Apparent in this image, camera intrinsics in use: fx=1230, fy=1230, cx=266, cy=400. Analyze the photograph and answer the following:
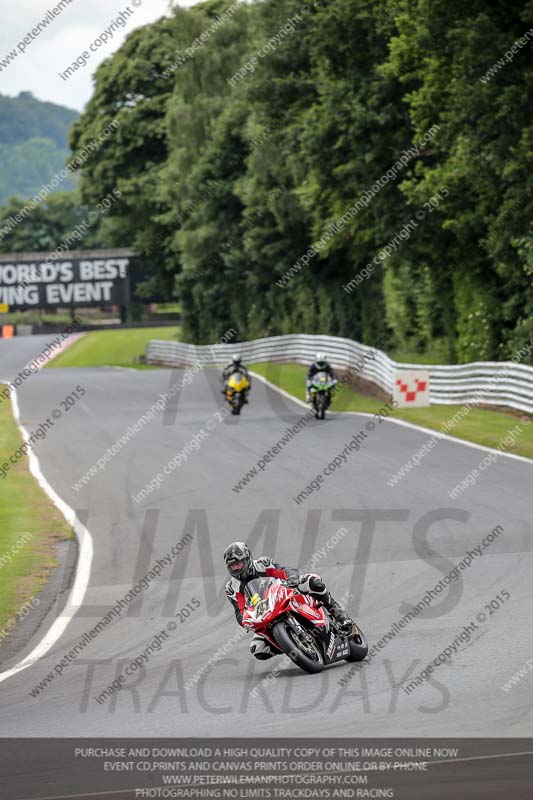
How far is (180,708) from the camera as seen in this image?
8.31m

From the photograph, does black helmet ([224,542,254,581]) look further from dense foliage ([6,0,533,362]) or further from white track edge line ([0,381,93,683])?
dense foliage ([6,0,533,362])

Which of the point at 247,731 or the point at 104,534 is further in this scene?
the point at 104,534

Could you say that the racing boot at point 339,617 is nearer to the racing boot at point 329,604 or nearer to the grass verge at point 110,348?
the racing boot at point 329,604

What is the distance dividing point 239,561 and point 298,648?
0.79 m

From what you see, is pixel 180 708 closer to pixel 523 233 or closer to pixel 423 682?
pixel 423 682

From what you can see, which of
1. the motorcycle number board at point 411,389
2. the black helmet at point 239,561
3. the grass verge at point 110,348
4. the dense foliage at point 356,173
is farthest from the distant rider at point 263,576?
the grass verge at point 110,348

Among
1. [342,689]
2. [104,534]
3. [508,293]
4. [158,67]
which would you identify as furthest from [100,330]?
[342,689]

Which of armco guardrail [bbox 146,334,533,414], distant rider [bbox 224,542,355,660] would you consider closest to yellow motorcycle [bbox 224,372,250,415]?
armco guardrail [bbox 146,334,533,414]

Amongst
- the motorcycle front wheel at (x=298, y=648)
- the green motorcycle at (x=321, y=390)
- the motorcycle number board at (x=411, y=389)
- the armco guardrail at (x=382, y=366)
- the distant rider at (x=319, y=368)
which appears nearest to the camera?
the motorcycle front wheel at (x=298, y=648)

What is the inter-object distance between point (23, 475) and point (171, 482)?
12.3ft

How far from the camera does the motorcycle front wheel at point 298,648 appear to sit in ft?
29.7

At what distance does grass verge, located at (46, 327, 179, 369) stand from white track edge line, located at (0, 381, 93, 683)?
3663 centimetres

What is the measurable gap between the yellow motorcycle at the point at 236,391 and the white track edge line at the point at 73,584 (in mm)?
7492

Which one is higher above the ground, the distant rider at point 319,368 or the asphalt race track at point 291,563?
the distant rider at point 319,368
